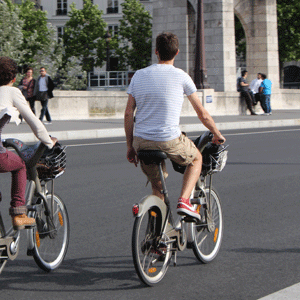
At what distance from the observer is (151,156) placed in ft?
14.0

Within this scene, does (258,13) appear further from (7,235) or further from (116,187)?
(7,235)

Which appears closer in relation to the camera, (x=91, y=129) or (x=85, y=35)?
(x=91, y=129)

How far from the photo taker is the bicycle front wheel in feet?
15.0

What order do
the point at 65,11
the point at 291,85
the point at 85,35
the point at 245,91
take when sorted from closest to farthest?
the point at 245,91 < the point at 85,35 < the point at 291,85 < the point at 65,11

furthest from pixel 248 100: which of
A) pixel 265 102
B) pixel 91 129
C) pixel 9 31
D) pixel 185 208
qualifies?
pixel 185 208

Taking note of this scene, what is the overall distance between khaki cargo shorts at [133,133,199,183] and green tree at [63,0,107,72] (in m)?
61.4

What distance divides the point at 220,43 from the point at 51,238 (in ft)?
86.9

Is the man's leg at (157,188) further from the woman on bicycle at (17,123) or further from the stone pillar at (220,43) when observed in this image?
the stone pillar at (220,43)

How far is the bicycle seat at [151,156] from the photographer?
425 centimetres

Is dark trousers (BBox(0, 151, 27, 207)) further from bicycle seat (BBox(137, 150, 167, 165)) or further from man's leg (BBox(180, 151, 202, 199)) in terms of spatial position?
man's leg (BBox(180, 151, 202, 199))

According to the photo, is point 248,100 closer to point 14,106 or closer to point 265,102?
point 265,102

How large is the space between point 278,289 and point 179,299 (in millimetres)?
696

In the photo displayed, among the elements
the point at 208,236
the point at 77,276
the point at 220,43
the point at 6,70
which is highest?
the point at 220,43

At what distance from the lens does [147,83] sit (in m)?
4.35
